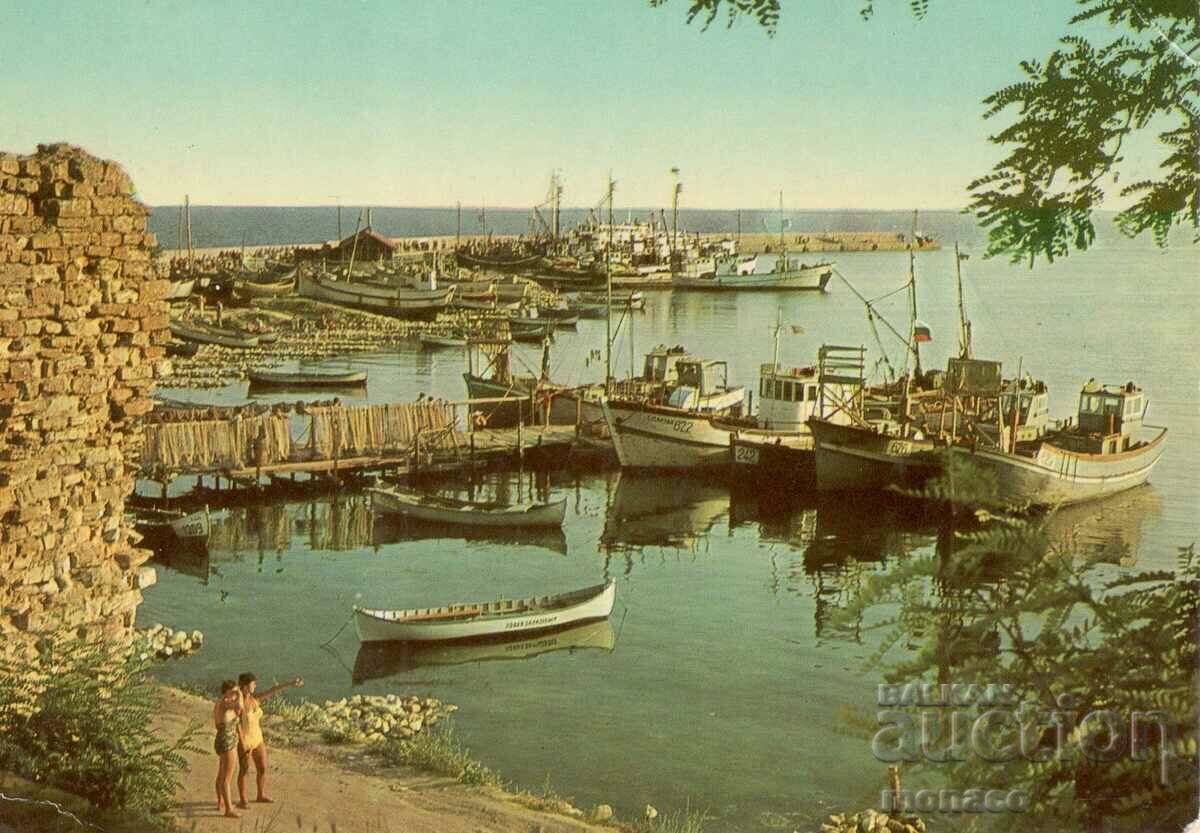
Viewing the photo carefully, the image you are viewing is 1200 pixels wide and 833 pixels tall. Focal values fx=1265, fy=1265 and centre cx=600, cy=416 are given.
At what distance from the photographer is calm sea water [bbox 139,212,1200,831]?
19000mm

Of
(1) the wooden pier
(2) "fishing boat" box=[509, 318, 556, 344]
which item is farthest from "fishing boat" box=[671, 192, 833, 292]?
(1) the wooden pier

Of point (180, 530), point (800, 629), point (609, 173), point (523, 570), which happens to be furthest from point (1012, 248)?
point (609, 173)

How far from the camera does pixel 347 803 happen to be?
1274cm

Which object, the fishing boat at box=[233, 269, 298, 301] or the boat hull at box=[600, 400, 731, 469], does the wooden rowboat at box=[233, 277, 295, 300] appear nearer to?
the fishing boat at box=[233, 269, 298, 301]

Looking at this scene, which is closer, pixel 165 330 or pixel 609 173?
pixel 165 330

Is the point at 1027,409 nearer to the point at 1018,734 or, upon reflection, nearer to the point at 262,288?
the point at 1018,734

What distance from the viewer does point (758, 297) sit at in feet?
392

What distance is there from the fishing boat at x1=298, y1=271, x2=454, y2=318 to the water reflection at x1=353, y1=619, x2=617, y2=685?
63.8 meters

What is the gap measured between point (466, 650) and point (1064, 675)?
19726mm

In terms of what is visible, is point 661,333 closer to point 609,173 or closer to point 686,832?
point 609,173

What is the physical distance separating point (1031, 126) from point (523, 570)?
2535cm

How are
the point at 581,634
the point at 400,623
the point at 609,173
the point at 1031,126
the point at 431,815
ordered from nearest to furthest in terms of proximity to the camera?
the point at 1031,126, the point at 431,815, the point at 400,623, the point at 581,634, the point at 609,173

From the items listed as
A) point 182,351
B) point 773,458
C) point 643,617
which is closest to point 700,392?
point 773,458

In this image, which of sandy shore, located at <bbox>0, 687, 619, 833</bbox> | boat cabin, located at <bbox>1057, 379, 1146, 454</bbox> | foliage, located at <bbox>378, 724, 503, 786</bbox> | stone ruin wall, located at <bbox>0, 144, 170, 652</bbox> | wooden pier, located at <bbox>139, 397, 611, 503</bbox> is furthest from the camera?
boat cabin, located at <bbox>1057, 379, 1146, 454</bbox>
